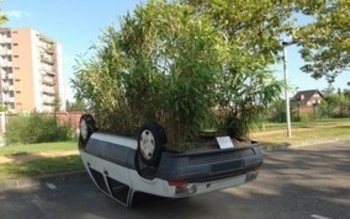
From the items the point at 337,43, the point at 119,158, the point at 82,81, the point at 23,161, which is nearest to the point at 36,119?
the point at 23,161

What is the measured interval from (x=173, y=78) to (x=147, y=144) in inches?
36.0

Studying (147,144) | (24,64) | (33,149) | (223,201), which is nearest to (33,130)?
(33,149)

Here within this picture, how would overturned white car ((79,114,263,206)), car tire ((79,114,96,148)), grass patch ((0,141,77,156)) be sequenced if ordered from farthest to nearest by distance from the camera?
1. grass patch ((0,141,77,156))
2. car tire ((79,114,96,148))
3. overturned white car ((79,114,263,206))

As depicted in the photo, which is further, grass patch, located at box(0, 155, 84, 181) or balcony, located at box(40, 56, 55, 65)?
balcony, located at box(40, 56, 55, 65)

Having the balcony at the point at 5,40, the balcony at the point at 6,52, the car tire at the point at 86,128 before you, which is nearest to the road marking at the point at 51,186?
the car tire at the point at 86,128

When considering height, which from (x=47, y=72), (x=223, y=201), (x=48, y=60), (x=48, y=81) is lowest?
(x=223, y=201)

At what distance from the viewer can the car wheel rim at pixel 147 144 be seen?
6.06 metres

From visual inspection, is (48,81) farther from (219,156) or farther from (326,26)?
(219,156)

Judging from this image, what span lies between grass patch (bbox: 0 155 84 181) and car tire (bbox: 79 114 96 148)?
92.2 inches

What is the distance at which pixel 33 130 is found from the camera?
22594mm

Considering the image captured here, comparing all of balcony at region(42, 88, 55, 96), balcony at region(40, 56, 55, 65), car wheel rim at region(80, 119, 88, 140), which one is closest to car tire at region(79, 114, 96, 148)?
car wheel rim at region(80, 119, 88, 140)

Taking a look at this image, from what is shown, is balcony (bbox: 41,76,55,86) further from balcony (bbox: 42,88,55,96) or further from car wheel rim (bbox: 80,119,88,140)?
car wheel rim (bbox: 80,119,88,140)

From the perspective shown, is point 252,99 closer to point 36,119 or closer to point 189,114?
point 189,114

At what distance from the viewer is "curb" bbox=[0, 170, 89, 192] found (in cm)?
938
